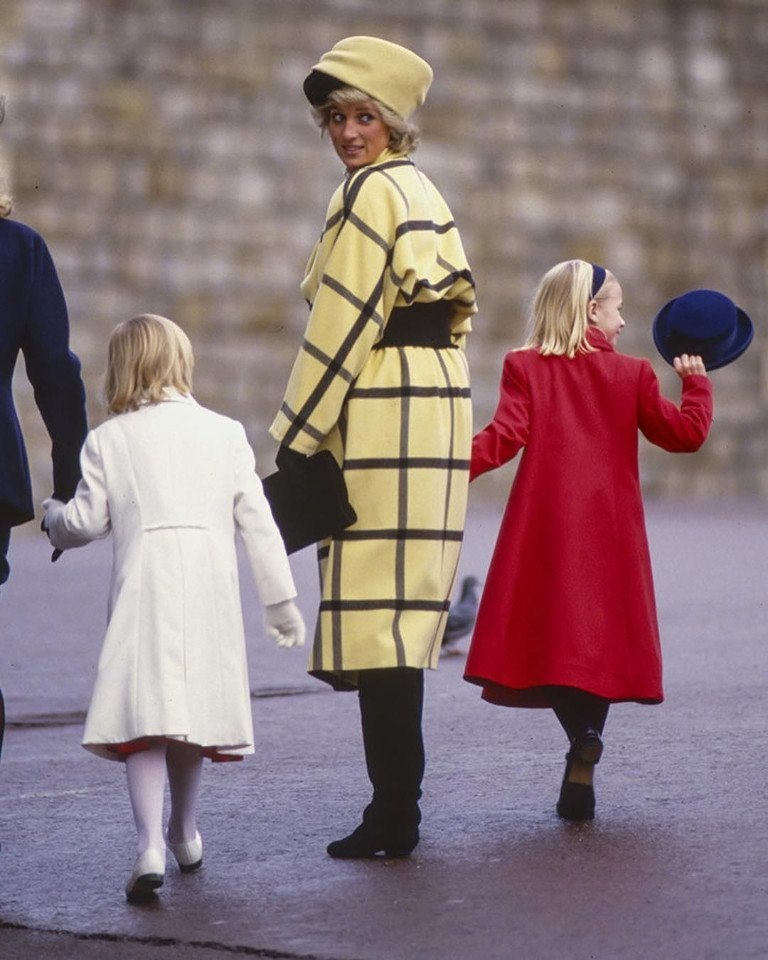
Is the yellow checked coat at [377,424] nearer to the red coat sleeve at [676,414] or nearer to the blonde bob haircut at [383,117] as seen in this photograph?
the blonde bob haircut at [383,117]

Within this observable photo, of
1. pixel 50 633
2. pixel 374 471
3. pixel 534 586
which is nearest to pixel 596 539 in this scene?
pixel 534 586

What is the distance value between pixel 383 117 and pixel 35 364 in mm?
911

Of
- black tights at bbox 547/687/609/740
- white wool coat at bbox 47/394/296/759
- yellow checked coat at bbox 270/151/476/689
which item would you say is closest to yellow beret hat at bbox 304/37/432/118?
yellow checked coat at bbox 270/151/476/689

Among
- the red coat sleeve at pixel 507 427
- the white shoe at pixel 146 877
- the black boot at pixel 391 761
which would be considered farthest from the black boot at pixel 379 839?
the red coat sleeve at pixel 507 427

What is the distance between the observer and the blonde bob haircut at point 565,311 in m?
5.71

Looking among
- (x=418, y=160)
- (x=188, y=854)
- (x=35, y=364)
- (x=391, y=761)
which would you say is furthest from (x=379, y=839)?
(x=418, y=160)

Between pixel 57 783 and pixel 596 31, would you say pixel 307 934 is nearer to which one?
pixel 57 783

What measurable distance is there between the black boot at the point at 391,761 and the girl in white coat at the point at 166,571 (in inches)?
13.7

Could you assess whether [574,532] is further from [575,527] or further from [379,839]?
[379,839]

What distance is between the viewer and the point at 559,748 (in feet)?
22.1

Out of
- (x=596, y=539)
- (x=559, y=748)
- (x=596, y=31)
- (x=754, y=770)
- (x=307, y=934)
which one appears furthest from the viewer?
(x=596, y=31)

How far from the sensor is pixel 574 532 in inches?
219

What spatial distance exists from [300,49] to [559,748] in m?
12.3

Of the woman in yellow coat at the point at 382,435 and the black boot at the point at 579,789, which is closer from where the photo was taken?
the woman in yellow coat at the point at 382,435
